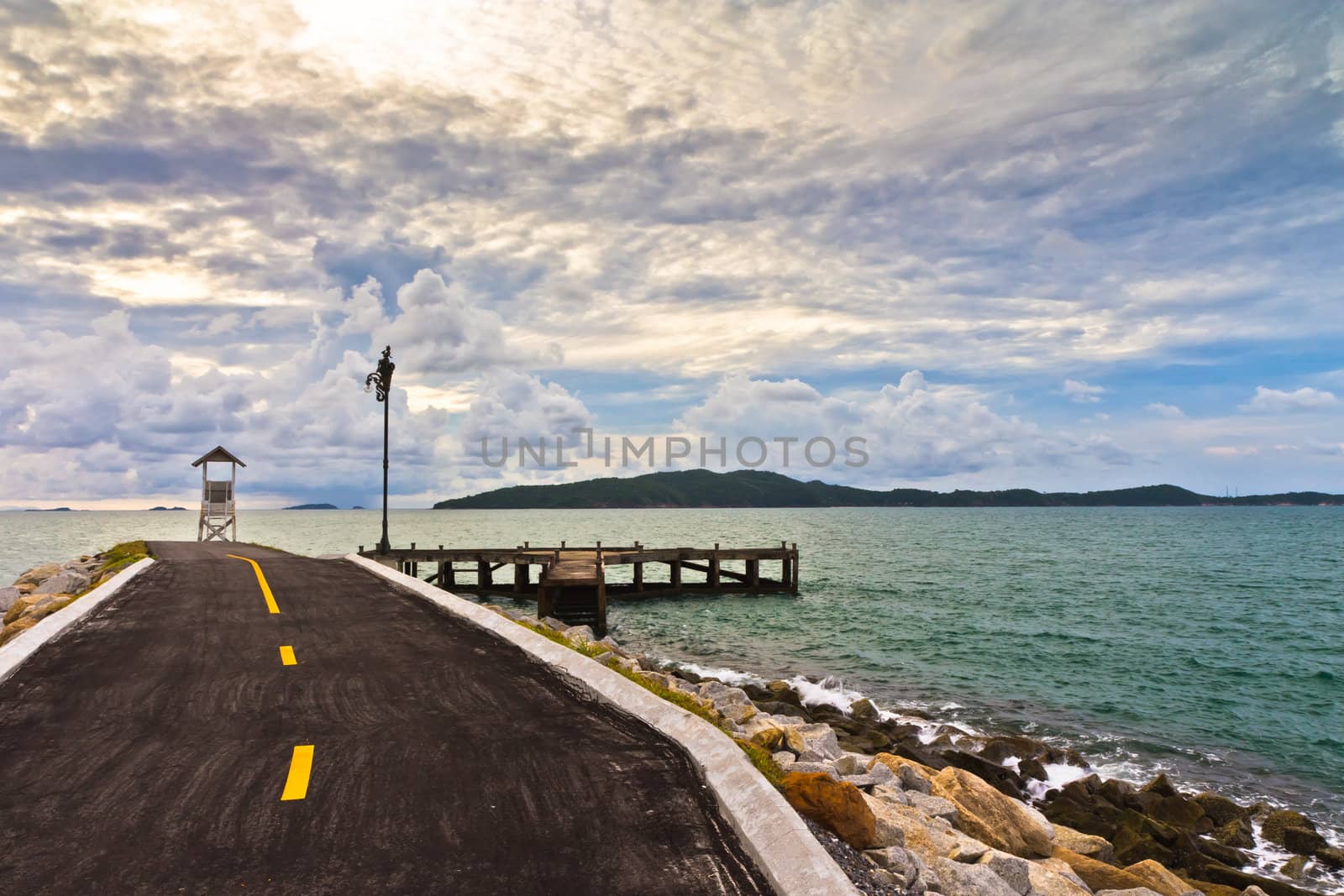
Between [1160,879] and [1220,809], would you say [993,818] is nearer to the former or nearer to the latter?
[1160,879]

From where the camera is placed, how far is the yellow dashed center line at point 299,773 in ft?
20.4

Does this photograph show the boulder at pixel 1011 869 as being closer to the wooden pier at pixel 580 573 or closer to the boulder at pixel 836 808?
the boulder at pixel 836 808

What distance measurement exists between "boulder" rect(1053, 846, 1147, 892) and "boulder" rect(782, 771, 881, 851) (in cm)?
516

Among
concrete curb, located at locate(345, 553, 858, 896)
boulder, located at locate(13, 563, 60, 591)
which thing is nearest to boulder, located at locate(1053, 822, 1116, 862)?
concrete curb, located at locate(345, 553, 858, 896)

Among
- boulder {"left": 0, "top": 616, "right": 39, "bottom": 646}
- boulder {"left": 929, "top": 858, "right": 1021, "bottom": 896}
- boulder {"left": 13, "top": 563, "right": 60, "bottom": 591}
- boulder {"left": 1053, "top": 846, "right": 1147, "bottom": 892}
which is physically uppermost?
boulder {"left": 0, "top": 616, "right": 39, "bottom": 646}

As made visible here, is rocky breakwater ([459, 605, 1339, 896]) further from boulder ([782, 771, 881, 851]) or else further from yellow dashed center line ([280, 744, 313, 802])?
yellow dashed center line ([280, 744, 313, 802])

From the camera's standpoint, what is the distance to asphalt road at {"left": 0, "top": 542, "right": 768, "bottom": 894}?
5.11 metres

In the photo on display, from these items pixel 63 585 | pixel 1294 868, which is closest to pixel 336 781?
pixel 1294 868

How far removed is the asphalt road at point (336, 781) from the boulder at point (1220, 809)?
1174 cm

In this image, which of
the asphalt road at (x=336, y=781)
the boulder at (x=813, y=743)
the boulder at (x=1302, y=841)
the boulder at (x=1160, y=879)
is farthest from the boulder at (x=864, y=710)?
the asphalt road at (x=336, y=781)

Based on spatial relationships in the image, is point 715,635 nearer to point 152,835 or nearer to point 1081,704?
point 1081,704

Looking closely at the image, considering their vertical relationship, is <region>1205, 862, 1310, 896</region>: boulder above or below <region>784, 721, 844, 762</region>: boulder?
below

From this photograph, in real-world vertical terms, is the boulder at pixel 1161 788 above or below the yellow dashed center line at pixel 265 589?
below

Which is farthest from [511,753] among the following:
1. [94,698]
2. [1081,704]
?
[1081,704]
